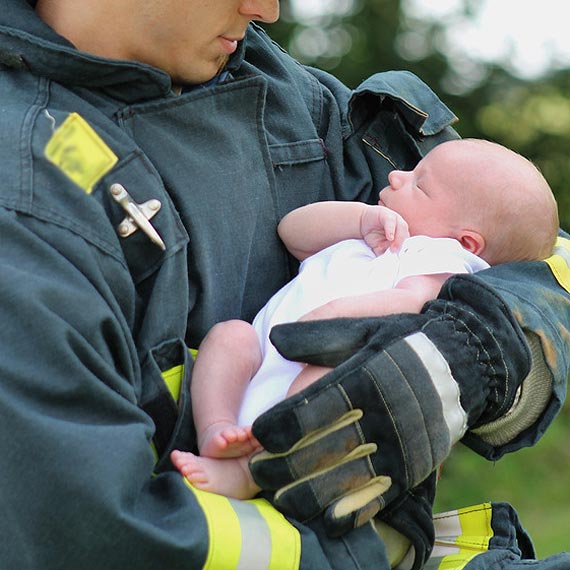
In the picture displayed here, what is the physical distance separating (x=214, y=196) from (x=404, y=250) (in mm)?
406

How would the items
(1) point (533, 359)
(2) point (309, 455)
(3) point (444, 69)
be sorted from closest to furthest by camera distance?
(2) point (309, 455) < (1) point (533, 359) < (3) point (444, 69)

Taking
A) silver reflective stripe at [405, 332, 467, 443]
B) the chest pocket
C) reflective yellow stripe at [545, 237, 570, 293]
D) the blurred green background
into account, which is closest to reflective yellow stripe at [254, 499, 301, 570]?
silver reflective stripe at [405, 332, 467, 443]

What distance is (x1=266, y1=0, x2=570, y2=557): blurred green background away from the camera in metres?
6.35

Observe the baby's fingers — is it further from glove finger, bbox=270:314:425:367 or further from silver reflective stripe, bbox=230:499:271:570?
silver reflective stripe, bbox=230:499:271:570

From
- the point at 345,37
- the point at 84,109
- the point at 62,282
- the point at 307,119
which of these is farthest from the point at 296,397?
the point at 345,37

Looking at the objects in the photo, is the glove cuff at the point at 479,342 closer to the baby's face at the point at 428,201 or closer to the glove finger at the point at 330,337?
the glove finger at the point at 330,337

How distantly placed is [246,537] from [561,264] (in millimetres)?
995

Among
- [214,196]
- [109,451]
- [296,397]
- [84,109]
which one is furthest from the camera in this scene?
[214,196]

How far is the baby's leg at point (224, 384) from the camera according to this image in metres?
2.09

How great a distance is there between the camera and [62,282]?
6.24 ft

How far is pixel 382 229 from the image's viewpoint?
245cm

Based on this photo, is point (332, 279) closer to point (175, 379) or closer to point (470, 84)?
point (175, 379)

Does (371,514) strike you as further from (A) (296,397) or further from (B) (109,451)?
(B) (109,451)

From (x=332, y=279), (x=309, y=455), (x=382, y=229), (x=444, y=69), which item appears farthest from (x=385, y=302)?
(x=444, y=69)
